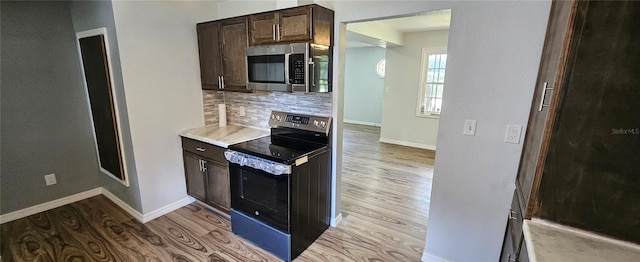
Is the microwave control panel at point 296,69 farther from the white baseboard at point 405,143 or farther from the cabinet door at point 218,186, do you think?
the white baseboard at point 405,143

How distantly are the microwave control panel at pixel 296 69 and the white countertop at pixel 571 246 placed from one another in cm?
168

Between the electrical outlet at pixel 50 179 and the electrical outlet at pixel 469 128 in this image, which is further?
the electrical outlet at pixel 50 179

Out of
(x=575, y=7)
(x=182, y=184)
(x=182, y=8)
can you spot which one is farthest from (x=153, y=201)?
(x=575, y=7)

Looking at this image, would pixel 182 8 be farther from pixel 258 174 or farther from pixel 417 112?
pixel 417 112

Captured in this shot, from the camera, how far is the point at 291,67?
7.15 ft

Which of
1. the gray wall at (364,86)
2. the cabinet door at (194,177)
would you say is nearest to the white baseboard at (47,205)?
the cabinet door at (194,177)

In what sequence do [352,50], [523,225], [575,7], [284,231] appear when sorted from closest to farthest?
[575,7] → [523,225] → [284,231] → [352,50]

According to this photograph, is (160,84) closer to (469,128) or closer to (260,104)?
(260,104)

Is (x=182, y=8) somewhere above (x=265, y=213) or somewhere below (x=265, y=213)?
above

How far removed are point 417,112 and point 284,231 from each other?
4420 mm

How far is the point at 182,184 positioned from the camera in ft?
9.98

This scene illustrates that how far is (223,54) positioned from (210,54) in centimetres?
21

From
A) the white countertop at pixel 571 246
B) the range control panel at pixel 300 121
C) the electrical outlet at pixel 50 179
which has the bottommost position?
the electrical outlet at pixel 50 179

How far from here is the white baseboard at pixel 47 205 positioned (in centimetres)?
272
